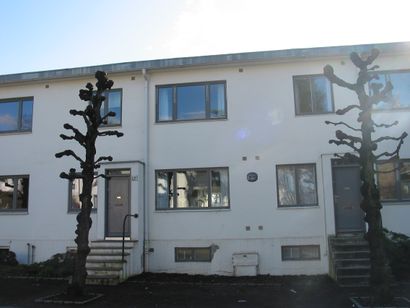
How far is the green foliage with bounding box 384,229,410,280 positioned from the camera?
12.2m

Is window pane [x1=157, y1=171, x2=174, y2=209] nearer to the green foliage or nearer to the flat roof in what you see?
the flat roof

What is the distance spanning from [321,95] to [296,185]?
2947 millimetres

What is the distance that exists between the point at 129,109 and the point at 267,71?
15.3 ft

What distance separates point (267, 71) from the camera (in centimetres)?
1465

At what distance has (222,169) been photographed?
14.5 meters

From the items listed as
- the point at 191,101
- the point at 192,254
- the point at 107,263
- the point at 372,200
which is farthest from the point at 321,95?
the point at 107,263

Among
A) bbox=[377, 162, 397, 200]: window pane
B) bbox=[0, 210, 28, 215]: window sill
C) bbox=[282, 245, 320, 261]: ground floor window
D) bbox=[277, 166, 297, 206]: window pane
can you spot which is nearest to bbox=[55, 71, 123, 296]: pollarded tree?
bbox=[0, 210, 28, 215]: window sill

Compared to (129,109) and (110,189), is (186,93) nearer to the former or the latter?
(129,109)

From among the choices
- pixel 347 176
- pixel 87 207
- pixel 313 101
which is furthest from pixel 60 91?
pixel 347 176

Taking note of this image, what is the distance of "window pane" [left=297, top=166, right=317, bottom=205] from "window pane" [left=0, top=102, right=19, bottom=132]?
9.97 meters

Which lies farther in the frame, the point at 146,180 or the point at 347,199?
the point at 146,180

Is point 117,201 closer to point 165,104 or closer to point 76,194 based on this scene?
point 76,194

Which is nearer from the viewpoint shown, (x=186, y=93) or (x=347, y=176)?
(x=347, y=176)

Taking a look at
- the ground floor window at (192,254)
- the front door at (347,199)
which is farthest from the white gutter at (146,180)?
the front door at (347,199)
